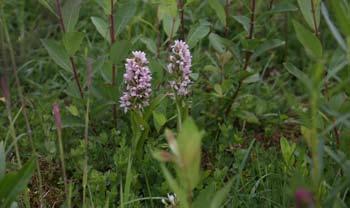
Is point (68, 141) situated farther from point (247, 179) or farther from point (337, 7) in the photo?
point (337, 7)

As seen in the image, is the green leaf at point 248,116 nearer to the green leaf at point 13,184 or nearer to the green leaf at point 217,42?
the green leaf at point 217,42

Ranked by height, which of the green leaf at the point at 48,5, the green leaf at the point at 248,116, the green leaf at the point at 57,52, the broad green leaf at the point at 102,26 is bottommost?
the green leaf at the point at 248,116

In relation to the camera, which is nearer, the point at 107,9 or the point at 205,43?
the point at 107,9

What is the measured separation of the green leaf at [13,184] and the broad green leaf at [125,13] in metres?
0.76

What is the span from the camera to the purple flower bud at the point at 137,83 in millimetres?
2377

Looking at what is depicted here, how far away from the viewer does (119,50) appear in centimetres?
247

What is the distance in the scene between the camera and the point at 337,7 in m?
1.78

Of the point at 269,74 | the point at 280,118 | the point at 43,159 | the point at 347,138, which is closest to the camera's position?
the point at 347,138

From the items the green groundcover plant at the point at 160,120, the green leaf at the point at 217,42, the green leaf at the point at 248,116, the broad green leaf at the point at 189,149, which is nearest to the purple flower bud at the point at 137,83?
the green groundcover plant at the point at 160,120

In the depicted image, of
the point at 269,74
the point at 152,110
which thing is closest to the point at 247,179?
the point at 152,110

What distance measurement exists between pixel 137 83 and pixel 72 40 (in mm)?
274

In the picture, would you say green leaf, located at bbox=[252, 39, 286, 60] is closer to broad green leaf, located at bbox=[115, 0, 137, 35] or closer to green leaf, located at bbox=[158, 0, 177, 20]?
green leaf, located at bbox=[158, 0, 177, 20]

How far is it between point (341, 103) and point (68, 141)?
1115mm

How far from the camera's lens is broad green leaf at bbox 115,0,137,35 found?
8.20ft
